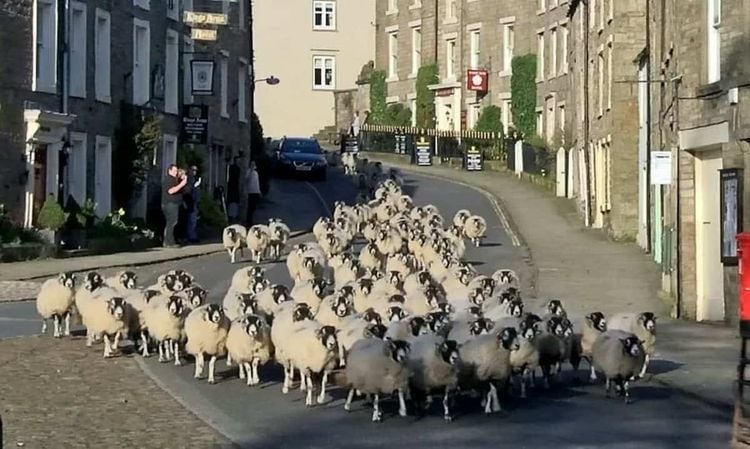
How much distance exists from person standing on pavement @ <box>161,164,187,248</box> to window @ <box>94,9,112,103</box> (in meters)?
3.31

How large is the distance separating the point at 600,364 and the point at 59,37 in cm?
2506

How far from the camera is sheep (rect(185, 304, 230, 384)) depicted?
18.2 m

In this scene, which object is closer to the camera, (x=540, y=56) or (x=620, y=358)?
(x=620, y=358)

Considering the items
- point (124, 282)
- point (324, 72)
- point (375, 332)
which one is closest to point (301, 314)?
point (375, 332)

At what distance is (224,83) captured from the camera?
52969 millimetres

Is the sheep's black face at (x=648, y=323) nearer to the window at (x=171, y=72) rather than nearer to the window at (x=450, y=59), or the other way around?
the window at (x=171, y=72)

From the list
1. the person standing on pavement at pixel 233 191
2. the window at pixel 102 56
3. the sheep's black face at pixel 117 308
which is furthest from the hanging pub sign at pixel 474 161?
the sheep's black face at pixel 117 308

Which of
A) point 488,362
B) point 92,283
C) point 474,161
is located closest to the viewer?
point 488,362

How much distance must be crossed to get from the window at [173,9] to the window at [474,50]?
100 ft

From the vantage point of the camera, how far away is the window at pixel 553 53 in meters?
67.4

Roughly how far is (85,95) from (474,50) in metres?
38.8

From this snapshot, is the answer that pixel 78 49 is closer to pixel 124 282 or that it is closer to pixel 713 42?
pixel 124 282

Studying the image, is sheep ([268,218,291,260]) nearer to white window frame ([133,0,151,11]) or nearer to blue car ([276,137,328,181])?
white window frame ([133,0,151,11])

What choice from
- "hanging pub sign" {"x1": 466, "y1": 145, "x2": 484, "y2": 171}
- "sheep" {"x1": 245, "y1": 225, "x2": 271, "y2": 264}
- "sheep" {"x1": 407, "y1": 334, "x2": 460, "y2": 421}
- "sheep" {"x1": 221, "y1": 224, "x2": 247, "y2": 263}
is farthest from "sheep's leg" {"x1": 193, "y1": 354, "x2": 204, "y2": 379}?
"hanging pub sign" {"x1": 466, "y1": 145, "x2": 484, "y2": 171}
